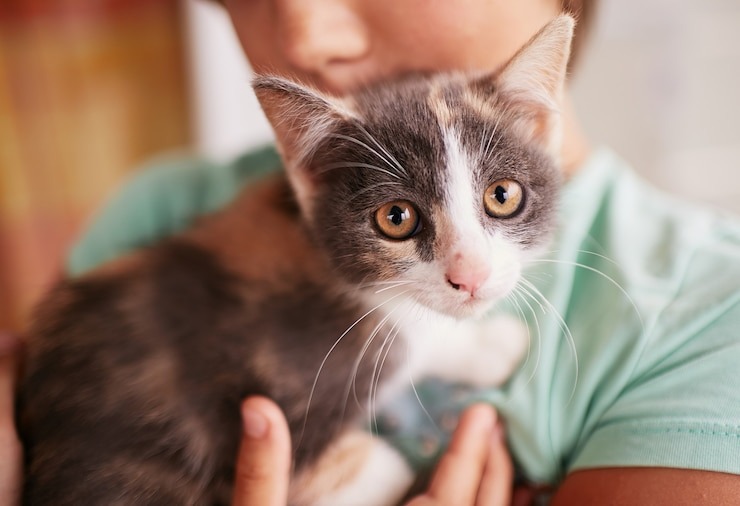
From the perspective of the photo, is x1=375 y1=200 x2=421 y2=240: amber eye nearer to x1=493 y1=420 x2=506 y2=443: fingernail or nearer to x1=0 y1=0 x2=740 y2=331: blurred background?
x1=493 y1=420 x2=506 y2=443: fingernail

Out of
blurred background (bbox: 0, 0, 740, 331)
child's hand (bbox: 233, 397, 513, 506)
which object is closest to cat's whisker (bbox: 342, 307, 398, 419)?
child's hand (bbox: 233, 397, 513, 506)

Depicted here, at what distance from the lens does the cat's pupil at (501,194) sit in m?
0.81

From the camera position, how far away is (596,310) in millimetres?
910

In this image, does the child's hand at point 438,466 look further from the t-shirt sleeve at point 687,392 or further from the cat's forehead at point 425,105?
the cat's forehead at point 425,105

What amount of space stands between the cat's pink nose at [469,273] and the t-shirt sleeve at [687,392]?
275 mm

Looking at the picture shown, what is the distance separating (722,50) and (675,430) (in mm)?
1839

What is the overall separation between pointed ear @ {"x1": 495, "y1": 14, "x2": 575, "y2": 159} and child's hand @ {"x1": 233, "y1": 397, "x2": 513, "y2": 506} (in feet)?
1.43

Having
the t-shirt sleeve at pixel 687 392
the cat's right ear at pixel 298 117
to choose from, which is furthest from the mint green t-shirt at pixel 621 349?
the cat's right ear at pixel 298 117

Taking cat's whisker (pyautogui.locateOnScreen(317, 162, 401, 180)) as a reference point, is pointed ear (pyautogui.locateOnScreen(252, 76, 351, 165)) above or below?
above

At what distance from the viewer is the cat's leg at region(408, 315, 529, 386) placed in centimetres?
95

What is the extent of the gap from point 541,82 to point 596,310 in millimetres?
359

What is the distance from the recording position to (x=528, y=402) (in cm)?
88

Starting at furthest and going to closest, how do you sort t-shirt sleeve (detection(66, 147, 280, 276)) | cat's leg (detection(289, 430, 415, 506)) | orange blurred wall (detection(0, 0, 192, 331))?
orange blurred wall (detection(0, 0, 192, 331)) < t-shirt sleeve (detection(66, 147, 280, 276)) < cat's leg (detection(289, 430, 415, 506))

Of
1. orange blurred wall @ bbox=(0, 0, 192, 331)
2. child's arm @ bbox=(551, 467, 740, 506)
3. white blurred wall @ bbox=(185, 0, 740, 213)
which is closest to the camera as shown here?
child's arm @ bbox=(551, 467, 740, 506)
